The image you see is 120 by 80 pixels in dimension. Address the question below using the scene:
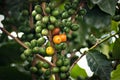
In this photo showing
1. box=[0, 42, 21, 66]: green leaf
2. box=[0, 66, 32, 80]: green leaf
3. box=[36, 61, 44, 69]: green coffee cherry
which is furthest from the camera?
box=[0, 42, 21, 66]: green leaf

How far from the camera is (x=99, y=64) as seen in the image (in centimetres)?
141

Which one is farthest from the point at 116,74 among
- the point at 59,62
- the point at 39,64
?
the point at 39,64

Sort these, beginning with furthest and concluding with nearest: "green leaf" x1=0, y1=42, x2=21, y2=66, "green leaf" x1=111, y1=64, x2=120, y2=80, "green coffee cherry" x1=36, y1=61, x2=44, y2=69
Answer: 1. "green leaf" x1=0, y1=42, x2=21, y2=66
2. "green coffee cherry" x1=36, y1=61, x2=44, y2=69
3. "green leaf" x1=111, y1=64, x2=120, y2=80

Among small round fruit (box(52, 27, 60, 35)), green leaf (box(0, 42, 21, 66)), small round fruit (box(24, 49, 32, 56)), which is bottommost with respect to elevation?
small round fruit (box(24, 49, 32, 56))

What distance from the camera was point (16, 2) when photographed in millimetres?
1543

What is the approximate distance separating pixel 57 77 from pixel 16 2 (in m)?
0.43

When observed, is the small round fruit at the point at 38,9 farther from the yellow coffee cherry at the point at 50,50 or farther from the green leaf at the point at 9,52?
the green leaf at the point at 9,52

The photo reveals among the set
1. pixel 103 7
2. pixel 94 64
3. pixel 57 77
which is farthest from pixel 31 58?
Answer: pixel 103 7

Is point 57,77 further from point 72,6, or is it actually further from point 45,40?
point 72,6

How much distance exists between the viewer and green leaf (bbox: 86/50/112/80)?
1382 mm

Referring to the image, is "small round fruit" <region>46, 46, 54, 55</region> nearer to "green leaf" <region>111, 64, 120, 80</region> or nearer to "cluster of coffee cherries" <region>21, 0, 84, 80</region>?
"cluster of coffee cherries" <region>21, 0, 84, 80</region>

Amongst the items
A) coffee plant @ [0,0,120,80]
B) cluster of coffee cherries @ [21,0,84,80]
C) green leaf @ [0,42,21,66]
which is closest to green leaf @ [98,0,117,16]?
coffee plant @ [0,0,120,80]

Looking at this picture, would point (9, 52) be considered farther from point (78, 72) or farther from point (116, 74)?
point (116, 74)

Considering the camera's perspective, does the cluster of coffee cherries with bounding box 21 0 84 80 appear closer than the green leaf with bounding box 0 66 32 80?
Yes
